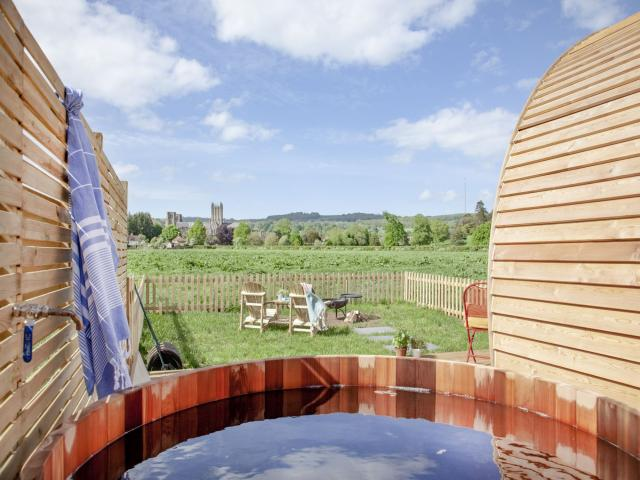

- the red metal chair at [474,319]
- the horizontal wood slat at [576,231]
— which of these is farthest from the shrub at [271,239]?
the horizontal wood slat at [576,231]

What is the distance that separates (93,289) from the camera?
2.61m

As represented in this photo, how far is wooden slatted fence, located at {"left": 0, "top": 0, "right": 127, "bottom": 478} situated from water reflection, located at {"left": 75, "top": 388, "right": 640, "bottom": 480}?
39 cm

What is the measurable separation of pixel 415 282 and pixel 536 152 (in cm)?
971

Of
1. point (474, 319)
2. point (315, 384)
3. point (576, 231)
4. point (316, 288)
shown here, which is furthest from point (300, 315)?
point (315, 384)

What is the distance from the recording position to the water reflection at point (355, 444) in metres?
1.87

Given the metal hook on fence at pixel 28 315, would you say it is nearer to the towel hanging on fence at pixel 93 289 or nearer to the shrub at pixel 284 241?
the towel hanging on fence at pixel 93 289

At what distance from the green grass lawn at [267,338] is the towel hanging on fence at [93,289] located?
4107 mm

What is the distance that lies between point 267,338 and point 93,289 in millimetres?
6435

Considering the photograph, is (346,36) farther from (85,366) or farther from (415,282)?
(85,366)

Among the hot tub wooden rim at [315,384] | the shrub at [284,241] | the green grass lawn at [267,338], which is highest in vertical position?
the shrub at [284,241]

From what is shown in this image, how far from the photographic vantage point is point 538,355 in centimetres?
403

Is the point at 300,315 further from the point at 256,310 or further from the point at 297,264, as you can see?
the point at 297,264

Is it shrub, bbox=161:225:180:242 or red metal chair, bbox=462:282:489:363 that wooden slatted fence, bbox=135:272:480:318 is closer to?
red metal chair, bbox=462:282:489:363

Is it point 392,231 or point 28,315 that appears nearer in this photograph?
point 28,315
